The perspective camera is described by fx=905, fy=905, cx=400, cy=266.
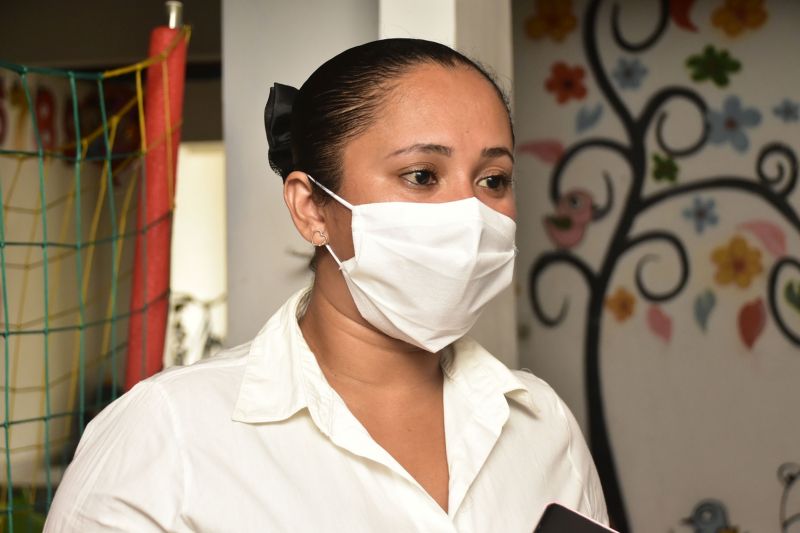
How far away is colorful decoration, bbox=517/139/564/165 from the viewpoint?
2717 mm

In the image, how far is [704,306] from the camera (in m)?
2.64

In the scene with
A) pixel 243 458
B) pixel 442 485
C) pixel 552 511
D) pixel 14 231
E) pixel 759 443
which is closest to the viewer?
pixel 552 511

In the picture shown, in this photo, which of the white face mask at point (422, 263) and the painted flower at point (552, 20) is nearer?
the white face mask at point (422, 263)

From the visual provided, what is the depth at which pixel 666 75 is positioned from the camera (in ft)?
8.77

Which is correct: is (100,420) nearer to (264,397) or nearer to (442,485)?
(264,397)

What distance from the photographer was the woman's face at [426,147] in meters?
1.19

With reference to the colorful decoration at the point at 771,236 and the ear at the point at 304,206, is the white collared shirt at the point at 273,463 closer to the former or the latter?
the ear at the point at 304,206

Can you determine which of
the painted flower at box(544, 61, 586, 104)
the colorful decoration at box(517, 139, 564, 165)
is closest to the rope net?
the colorful decoration at box(517, 139, 564, 165)

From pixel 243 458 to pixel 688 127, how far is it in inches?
78.2

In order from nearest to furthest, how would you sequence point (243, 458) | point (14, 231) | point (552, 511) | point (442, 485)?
1. point (552, 511)
2. point (243, 458)
3. point (442, 485)
4. point (14, 231)

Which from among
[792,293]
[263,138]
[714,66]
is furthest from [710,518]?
[263,138]

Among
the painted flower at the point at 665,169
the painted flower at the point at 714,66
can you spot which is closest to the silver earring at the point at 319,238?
the painted flower at the point at 665,169

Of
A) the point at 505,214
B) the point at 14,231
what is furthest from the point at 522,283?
the point at 14,231

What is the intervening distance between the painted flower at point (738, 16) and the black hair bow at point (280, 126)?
5.72 feet
